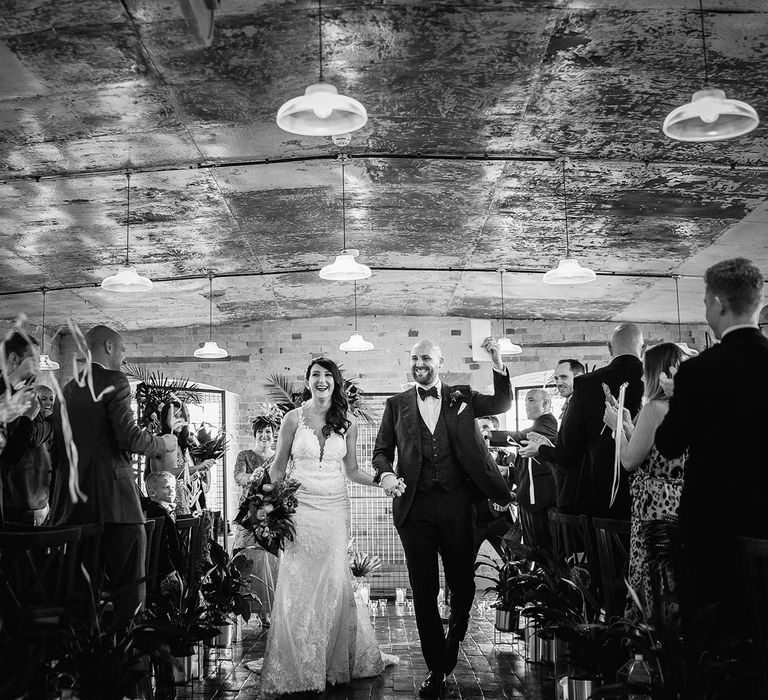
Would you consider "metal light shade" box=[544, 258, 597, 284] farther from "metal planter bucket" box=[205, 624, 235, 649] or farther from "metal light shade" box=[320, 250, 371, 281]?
"metal planter bucket" box=[205, 624, 235, 649]

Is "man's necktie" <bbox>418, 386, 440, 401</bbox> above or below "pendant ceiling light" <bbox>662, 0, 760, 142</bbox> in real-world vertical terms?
below

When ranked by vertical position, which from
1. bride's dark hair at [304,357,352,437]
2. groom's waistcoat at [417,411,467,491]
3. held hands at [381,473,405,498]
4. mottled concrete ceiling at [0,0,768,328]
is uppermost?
mottled concrete ceiling at [0,0,768,328]

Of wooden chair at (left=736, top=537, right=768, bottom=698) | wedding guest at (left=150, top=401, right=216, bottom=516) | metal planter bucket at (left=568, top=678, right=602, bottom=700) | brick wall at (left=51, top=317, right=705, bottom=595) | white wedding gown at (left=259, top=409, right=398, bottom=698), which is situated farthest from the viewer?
brick wall at (left=51, top=317, right=705, bottom=595)

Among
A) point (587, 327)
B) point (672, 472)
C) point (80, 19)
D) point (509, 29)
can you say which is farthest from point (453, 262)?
point (672, 472)

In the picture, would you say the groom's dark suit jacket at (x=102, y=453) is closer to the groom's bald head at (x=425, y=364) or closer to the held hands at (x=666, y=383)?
the groom's bald head at (x=425, y=364)

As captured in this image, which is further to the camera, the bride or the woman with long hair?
the bride

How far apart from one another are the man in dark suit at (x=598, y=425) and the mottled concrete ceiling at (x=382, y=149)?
1.97m

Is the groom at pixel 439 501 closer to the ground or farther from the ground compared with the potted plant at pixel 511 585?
farther from the ground

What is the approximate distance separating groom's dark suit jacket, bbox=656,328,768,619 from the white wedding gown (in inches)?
107

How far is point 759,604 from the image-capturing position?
2.61 meters

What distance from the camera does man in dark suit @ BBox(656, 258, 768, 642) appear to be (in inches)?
121

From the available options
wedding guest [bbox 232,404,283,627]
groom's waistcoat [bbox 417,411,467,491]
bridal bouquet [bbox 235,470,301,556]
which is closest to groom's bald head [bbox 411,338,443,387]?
groom's waistcoat [bbox 417,411,467,491]

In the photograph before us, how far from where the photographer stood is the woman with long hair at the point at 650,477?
385cm

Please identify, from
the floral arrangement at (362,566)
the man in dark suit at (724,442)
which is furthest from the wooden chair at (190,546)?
the floral arrangement at (362,566)
